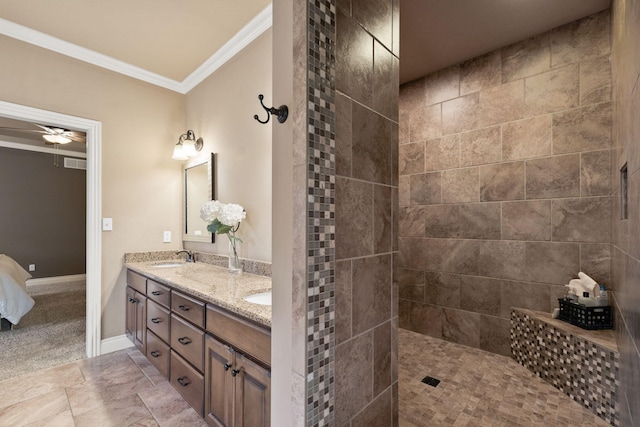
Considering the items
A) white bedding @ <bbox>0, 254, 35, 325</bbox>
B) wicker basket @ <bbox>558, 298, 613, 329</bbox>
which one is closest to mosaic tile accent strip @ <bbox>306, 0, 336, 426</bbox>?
wicker basket @ <bbox>558, 298, 613, 329</bbox>

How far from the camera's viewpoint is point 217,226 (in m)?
2.36

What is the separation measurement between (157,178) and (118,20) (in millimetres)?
1428

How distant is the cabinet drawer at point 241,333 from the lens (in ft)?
4.06

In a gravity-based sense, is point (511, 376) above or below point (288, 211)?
below

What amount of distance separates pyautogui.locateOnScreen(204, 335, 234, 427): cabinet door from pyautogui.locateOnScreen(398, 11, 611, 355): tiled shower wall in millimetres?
2278

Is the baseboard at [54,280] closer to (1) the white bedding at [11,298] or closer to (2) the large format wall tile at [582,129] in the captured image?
(1) the white bedding at [11,298]

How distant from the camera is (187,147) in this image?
306 centimetres

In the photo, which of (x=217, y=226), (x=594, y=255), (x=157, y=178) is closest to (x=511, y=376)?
(x=594, y=255)

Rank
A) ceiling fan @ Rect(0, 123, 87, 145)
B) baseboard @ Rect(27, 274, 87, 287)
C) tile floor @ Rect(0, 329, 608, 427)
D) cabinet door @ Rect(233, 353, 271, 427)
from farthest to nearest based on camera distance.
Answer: baseboard @ Rect(27, 274, 87, 287) → ceiling fan @ Rect(0, 123, 87, 145) → tile floor @ Rect(0, 329, 608, 427) → cabinet door @ Rect(233, 353, 271, 427)

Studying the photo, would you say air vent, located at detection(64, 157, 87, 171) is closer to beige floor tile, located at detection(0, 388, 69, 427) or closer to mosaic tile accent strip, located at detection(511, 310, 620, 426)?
beige floor tile, located at detection(0, 388, 69, 427)

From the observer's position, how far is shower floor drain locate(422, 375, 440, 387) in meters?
2.18

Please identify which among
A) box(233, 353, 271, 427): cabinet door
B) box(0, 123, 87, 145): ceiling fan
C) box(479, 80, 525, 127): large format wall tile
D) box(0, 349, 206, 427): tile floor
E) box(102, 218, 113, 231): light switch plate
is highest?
box(0, 123, 87, 145): ceiling fan

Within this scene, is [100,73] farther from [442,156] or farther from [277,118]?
[442,156]

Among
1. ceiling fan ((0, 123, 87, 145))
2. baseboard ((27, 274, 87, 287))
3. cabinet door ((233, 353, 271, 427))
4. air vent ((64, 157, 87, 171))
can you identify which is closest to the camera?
cabinet door ((233, 353, 271, 427))
